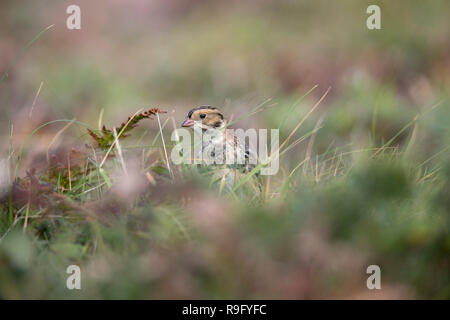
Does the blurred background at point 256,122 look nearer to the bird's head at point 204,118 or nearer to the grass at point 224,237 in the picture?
the grass at point 224,237

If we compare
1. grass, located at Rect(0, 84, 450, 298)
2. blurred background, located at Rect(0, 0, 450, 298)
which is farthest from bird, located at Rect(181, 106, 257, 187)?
grass, located at Rect(0, 84, 450, 298)

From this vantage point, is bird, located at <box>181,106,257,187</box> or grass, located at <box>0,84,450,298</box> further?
bird, located at <box>181,106,257,187</box>

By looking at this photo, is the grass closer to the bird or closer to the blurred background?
the blurred background

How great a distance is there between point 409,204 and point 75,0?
1311cm

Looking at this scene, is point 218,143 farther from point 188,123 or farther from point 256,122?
point 256,122

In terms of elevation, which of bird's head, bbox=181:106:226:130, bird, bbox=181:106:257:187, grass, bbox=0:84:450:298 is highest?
bird's head, bbox=181:106:226:130

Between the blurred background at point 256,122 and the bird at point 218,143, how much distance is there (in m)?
0.32

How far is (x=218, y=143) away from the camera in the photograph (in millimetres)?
4316

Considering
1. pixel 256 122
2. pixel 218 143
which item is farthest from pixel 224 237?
pixel 256 122

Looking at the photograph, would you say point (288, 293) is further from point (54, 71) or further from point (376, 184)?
point (54, 71)

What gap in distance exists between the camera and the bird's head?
4.44 meters

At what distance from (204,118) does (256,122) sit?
3.03 m

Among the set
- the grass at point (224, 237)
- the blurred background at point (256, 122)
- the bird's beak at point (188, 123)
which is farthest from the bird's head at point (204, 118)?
the grass at point (224, 237)
